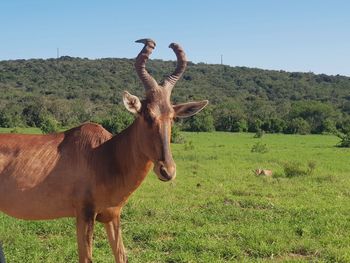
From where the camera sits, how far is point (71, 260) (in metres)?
7.05

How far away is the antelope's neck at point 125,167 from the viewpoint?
534 centimetres

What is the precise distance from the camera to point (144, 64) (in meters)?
5.34

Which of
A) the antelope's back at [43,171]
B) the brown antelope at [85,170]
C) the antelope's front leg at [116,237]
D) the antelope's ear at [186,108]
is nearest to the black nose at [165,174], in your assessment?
the brown antelope at [85,170]

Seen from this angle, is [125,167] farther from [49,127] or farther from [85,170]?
[49,127]

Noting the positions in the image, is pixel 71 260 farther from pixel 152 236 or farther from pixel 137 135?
pixel 137 135

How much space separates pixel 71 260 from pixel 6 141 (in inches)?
83.9

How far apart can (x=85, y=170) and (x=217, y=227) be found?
4.06 meters

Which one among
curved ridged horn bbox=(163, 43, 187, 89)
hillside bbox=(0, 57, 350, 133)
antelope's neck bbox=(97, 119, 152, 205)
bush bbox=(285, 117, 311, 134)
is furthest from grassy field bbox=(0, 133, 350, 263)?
bush bbox=(285, 117, 311, 134)

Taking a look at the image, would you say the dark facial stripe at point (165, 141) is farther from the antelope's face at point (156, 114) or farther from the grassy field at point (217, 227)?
the grassy field at point (217, 227)

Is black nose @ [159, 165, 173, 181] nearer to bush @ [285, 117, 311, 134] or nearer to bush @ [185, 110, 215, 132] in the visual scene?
bush @ [185, 110, 215, 132]

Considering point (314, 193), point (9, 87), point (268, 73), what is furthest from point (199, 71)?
point (314, 193)

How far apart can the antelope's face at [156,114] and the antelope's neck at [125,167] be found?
161mm

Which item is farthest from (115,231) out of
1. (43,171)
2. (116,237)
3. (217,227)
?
(217,227)

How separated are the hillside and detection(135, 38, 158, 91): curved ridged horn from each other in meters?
34.1
